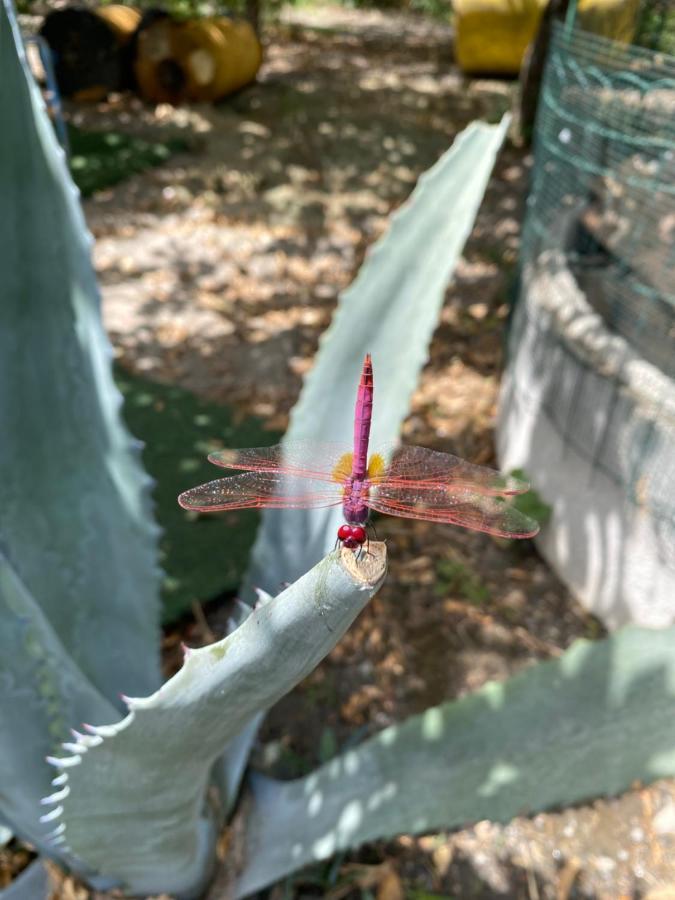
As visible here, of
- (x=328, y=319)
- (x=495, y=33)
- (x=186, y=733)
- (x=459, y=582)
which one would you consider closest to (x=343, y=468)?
(x=186, y=733)

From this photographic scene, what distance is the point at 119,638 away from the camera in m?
1.34

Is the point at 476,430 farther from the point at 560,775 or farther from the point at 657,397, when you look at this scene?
the point at 560,775

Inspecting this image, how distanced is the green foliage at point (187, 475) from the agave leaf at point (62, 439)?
33.7 inches

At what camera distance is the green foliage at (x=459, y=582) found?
2.34 meters

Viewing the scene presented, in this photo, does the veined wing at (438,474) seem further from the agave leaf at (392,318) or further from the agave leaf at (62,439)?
the agave leaf at (62,439)

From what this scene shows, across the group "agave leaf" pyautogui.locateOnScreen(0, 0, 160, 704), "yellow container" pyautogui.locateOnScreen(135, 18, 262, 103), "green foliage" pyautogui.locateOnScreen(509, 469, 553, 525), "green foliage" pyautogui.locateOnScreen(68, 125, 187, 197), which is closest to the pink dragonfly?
"agave leaf" pyautogui.locateOnScreen(0, 0, 160, 704)

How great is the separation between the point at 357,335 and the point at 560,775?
815 mm

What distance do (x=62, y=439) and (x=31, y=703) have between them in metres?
0.43

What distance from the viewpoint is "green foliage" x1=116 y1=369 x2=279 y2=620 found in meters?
2.29

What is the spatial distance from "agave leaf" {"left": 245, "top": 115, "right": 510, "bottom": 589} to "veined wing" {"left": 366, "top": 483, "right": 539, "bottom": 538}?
394 millimetres

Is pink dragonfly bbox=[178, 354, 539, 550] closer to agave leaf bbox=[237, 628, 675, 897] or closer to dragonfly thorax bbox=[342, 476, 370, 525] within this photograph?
dragonfly thorax bbox=[342, 476, 370, 525]

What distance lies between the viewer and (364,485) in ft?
2.51

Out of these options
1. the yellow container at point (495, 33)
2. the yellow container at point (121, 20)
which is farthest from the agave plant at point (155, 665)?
the yellow container at point (495, 33)

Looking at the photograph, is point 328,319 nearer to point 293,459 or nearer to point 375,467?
point 293,459
